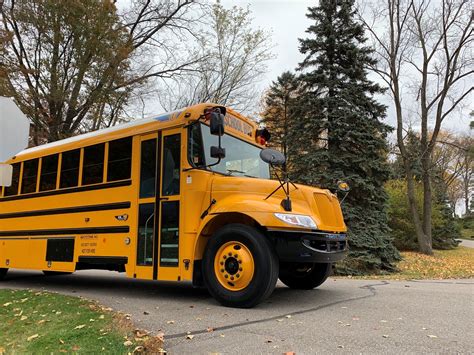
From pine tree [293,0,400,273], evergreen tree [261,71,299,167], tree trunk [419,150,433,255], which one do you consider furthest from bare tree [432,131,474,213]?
pine tree [293,0,400,273]

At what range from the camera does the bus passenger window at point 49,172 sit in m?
7.89

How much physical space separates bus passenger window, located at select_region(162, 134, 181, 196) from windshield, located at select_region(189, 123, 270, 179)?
267mm

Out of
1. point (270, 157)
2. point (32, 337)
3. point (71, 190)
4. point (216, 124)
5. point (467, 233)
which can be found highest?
point (467, 233)

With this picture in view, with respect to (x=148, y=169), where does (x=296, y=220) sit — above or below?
below

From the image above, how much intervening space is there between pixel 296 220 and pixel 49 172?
5261 millimetres

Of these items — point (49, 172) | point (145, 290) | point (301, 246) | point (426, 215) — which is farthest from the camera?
point (426, 215)

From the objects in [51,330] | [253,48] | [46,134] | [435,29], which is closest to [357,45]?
[253,48]

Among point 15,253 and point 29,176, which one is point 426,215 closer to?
point 29,176

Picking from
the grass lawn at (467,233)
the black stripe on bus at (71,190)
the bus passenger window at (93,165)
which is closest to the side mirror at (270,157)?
the black stripe on bus at (71,190)

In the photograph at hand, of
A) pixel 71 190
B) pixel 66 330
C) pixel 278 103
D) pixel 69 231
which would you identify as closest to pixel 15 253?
pixel 69 231

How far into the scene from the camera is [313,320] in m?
4.62

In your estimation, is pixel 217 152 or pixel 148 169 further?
pixel 148 169

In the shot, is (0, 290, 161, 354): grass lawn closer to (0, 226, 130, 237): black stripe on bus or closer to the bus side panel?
(0, 226, 130, 237): black stripe on bus

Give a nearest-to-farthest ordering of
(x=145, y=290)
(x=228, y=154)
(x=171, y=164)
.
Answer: (x=171, y=164), (x=228, y=154), (x=145, y=290)
